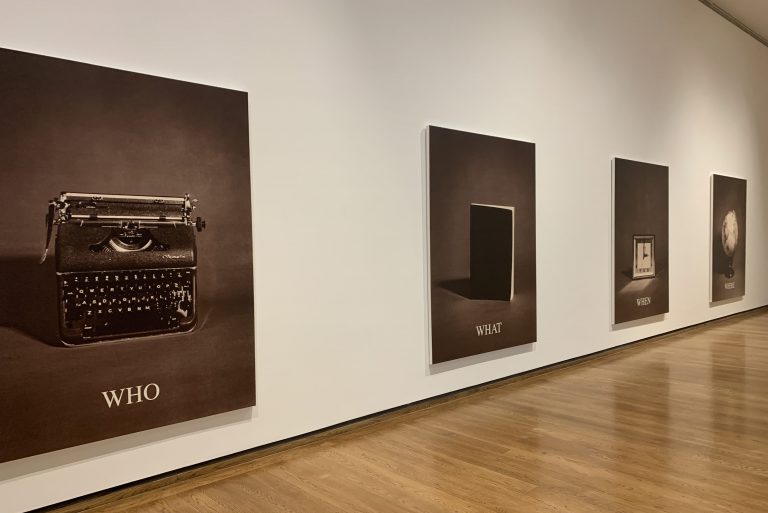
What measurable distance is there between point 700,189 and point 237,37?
7.05m

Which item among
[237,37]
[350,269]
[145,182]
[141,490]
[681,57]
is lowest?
[141,490]

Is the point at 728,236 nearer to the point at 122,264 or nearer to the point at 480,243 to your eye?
the point at 480,243

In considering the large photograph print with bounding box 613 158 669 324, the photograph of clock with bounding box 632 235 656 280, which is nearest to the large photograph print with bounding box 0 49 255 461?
the large photograph print with bounding box 613 158 669 324

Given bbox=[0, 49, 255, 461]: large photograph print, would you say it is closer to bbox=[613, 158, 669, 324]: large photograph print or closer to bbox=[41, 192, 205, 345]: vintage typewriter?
bbox=[41, 192, 205, 345]: vintage typewriter

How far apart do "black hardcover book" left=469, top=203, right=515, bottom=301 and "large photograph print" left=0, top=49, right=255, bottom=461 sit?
2.10m

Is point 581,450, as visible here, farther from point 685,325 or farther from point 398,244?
point 685,325

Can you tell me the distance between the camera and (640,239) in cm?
700

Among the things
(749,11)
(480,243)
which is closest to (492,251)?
(480,243)

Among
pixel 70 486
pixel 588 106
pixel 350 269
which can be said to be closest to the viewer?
pixel 70 486

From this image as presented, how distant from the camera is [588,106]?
632cm

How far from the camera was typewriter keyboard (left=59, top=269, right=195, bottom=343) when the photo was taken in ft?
9.65

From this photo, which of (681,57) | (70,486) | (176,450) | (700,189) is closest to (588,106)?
(681,57)

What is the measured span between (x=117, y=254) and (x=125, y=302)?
0.25 meters

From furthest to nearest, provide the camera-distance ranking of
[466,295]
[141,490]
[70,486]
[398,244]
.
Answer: [466,295]
[398,244]
[141,490]
[70,486]
